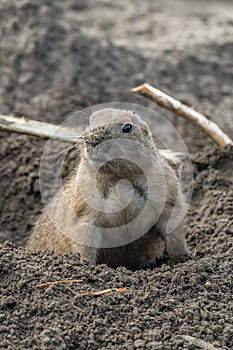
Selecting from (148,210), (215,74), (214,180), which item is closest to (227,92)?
(215,74)

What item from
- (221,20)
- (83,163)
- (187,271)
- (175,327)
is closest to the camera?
(175,327)

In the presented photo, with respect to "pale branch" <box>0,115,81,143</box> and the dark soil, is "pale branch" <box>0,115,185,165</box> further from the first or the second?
the dark soil

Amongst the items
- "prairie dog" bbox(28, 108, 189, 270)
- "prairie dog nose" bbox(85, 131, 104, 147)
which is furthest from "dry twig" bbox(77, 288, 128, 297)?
"prairie dog nose" bbox(85, 131, 104, 147)

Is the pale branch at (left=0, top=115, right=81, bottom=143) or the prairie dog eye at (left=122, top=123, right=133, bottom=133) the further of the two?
the pale branch at (left=0, top=115, right=81, bottom=143)

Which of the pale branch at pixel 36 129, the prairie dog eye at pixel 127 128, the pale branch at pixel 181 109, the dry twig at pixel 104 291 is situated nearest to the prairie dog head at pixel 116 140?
the prairie dog eye at pixel 127 128

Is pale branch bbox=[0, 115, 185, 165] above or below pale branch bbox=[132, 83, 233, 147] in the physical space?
below

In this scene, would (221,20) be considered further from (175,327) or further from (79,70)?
(175,327)
